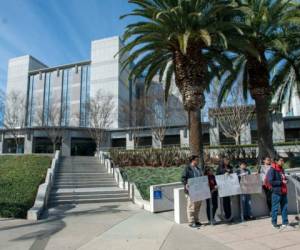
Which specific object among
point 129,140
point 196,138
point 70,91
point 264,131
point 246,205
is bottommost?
point 246,205

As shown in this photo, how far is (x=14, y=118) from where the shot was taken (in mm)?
40469

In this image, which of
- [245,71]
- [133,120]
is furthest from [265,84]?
[133,120]

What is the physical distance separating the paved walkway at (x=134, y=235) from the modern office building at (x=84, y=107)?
25.6 meters

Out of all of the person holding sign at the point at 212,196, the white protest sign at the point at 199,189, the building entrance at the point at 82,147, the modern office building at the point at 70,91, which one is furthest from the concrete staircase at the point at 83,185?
the building entrance at the point at 82,147

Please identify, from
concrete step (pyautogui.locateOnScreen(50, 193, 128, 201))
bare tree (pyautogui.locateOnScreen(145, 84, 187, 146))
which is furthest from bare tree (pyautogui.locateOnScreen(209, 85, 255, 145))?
concrete step (pyautogui.locateOnScreen(50, 193, 128, 201))

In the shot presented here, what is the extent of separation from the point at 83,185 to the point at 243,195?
10236mm

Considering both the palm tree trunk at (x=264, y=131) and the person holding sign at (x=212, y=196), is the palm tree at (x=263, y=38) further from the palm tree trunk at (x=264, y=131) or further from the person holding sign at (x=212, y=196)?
the person holding sign at (x=212, y=196)

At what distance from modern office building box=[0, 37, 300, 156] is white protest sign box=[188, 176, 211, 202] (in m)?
25.8

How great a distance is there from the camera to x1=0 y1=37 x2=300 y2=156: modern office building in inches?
1407

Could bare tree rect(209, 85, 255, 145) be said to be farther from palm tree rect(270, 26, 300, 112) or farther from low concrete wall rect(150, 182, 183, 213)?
low concrete wall rect(150, 182, 183, 213)

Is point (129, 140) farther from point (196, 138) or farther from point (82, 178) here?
point (196, 138)

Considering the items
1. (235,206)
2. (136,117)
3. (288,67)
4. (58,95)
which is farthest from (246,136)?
(58,95)

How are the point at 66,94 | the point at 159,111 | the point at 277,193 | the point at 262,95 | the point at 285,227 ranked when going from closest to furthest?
the point at 285,227 < the point at 277,193 < the point at 262,95 < the point at 159,111 < the point at 66,94

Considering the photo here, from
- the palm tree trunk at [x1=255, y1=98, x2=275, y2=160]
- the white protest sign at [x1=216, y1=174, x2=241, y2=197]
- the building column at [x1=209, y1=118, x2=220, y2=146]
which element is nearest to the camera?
the white protest sign at [x1=216, y1=174, x2=241, y2=197]
